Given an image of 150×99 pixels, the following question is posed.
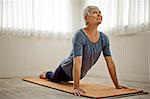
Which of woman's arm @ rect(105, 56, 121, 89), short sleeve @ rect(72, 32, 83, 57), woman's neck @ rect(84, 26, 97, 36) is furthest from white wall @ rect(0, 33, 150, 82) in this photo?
short sleeve @ rect(72, 32, 83, 57)

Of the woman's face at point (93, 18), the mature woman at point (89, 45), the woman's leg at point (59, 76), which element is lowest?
the woman's leg at point (59, 76)

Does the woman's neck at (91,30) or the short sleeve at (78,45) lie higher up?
the woman's neck at (91,30)

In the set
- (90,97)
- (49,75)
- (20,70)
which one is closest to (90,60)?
(90,97)

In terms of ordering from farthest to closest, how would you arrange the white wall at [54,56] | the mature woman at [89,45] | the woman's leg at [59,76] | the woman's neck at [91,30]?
the white wall at [54,56] < the woman's leg at [59,76] < the woman's neck at [91,30] < the mature woman at [89,45]

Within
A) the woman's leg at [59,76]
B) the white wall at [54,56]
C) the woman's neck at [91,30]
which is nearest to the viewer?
the woman's neck at [91,30]

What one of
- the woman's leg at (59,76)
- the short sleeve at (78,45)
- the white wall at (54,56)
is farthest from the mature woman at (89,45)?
the white wall at (54,56)

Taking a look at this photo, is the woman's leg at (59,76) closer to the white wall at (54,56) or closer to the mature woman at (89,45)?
the mature woman at (89,45)

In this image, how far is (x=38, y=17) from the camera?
132 inches

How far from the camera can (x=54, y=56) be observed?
3.50m

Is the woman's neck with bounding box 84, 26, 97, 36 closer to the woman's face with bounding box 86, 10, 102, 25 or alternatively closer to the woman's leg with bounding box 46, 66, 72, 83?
the woman's face with bounding box 86, 10, 102, 25

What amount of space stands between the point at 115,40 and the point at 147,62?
0.59 meters

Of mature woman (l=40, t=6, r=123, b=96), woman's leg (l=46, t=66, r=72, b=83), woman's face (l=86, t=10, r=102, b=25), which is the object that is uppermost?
woman's face (l=86, t=10, r=102, b=25)

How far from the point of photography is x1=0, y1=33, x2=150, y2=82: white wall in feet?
8.97

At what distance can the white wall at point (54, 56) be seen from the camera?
2734 mm
